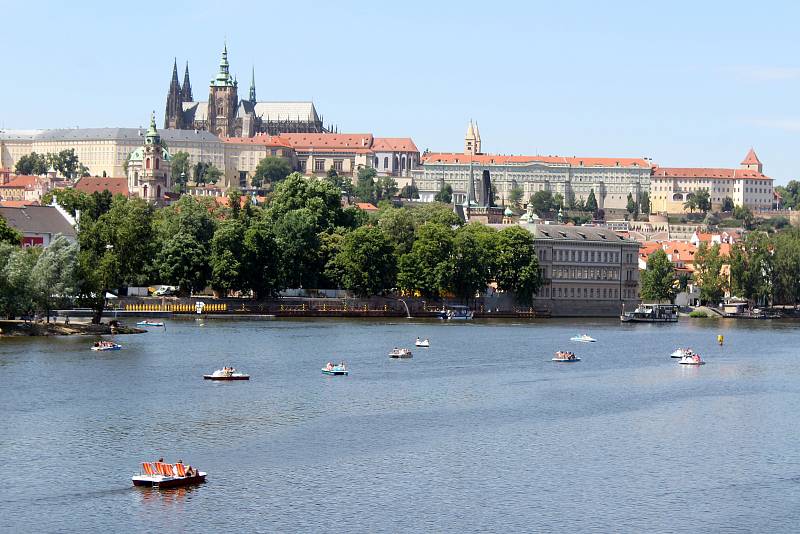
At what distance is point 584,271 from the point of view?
501 ft

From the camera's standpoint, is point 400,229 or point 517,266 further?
point 400,229

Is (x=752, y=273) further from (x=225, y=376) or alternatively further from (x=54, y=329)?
(x=225, y=376)

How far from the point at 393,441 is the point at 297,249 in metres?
73.9

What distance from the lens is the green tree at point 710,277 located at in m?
162

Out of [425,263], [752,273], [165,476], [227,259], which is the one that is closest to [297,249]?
[227,259]

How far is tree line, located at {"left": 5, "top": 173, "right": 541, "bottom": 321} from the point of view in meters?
115

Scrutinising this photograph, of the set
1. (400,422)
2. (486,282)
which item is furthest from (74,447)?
(486,282)

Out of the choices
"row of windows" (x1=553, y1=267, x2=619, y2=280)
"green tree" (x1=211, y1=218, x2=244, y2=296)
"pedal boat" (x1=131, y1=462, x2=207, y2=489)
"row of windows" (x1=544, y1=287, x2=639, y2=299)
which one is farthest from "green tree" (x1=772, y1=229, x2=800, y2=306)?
"pedal boat" (x1=131, y1=462, x2=207, y2=489)

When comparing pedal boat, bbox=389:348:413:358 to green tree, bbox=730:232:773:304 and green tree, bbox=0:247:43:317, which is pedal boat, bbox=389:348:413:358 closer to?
green tree, bbox=0:247:43:317

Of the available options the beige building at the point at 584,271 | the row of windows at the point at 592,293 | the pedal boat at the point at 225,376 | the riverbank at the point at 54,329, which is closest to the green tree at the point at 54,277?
the riverbank at the point at 54,329

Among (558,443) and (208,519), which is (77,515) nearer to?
(208,519)

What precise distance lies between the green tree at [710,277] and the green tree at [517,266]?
28.7 m

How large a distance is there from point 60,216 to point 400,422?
6811 centimetres

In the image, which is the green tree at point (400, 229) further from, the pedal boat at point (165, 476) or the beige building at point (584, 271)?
the pedal boat at point (165, 476)
